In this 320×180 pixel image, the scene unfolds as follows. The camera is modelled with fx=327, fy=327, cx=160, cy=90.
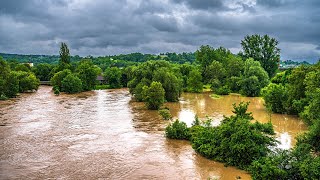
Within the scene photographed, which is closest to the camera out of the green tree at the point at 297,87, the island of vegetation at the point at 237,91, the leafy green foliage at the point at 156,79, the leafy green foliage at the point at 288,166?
the leafy green foliage at the point at 288,166

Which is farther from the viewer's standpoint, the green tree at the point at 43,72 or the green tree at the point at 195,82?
the green tree at the point at 43,72

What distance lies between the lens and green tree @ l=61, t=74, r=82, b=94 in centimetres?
7044

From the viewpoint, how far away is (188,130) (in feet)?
94.8

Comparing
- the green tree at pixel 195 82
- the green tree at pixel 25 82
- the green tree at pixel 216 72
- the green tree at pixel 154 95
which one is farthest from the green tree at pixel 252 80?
the green tree at pixel 25 82

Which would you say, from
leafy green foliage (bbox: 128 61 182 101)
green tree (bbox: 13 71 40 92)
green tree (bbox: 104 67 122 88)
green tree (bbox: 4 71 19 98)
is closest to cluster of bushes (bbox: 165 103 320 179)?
leafy green foliage (bbox: 128 61 182 101)

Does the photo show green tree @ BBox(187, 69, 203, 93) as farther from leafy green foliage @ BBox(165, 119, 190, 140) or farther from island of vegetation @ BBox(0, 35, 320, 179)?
leafy green foliage @ BBox(165, 119, 190, 140)

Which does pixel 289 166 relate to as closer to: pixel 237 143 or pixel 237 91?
pixel 237 143

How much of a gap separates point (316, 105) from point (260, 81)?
41.0 m

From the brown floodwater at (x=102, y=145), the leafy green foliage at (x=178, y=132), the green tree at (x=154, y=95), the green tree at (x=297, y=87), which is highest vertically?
the green tree at (x=297, y=87)

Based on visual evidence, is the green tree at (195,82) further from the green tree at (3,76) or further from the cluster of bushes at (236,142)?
the cluster of bushes at (236,142)

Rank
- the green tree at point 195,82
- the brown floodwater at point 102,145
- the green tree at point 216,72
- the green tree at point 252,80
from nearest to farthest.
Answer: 1. the brown floodwater at point 102,145
2. the green tree at point 252,80
3. the green tree at point 195,82
4. the green tree at point 216,72

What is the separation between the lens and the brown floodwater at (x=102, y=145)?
823 inches

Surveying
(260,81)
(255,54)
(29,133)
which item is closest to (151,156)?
(29,133)

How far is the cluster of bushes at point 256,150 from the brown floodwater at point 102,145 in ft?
2.65
